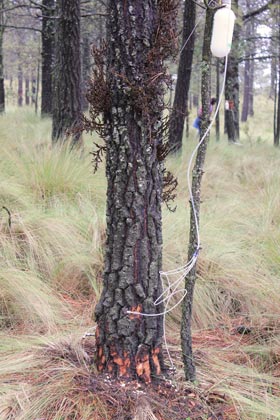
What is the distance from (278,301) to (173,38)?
78.6 inches

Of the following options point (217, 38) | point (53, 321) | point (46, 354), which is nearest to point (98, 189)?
point (53, 321)

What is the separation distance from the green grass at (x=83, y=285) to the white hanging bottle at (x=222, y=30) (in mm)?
1525

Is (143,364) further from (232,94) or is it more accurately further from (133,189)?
(232,94)

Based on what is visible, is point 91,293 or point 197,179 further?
point 91,293

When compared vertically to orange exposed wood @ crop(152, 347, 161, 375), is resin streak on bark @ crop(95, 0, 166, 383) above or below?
above

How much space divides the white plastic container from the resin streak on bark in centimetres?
26

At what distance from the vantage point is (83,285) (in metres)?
3.51

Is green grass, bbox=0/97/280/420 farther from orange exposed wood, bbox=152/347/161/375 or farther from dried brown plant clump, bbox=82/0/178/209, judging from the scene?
dried brown plant clump, bbox=82/0/178/209

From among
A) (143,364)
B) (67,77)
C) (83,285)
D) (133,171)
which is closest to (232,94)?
(67,77)

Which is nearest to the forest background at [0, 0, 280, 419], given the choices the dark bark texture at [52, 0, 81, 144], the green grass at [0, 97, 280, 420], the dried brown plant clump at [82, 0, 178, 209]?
the green grass at [0, 97, 280, 420]

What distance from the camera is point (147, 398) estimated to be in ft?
6.77

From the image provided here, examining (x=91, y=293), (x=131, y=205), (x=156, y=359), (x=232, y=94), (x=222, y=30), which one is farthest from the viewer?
(x=232, y=94)

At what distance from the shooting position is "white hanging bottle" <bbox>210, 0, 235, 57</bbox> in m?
1.97

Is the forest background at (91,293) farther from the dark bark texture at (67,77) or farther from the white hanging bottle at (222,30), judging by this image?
the dark bark texture at (67,77)
